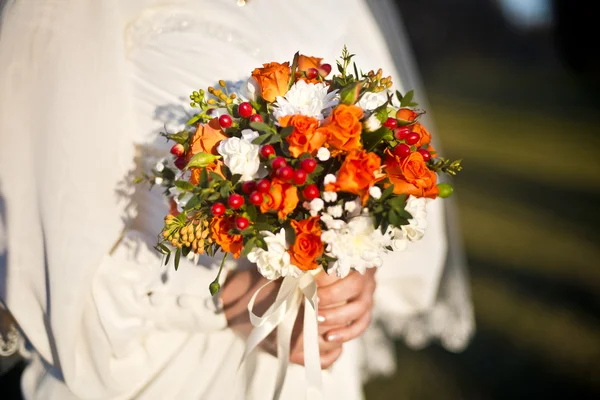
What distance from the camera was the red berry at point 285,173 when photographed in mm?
808

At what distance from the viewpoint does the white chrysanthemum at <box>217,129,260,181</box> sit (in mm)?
832

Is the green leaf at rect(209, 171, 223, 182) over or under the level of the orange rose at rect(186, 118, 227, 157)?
under

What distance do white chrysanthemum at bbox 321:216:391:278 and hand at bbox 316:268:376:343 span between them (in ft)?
0.84

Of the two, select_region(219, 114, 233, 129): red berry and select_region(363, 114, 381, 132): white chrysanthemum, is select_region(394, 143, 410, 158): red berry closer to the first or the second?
select_region(363, 114, 381, 132): white chrysanthemum

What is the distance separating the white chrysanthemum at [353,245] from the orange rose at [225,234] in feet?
0.48

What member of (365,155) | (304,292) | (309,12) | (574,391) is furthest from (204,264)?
(574,391)

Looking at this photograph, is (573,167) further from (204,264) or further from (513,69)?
(204,264)

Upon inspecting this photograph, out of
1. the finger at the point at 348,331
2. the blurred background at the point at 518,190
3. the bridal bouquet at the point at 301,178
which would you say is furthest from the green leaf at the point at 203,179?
the blurred background at the point at 518,190

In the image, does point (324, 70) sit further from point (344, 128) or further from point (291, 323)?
point (291, 323)

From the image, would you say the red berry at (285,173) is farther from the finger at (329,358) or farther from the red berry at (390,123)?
the finger at (329,358)

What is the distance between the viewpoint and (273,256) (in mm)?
854

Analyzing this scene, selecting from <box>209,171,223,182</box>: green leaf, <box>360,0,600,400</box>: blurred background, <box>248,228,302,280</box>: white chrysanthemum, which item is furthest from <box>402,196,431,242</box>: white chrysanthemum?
<box>360,0,600,400</box>: blurred background

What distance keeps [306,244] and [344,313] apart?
0.38m

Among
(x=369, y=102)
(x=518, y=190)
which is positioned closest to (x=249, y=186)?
(x=369, y=102)
